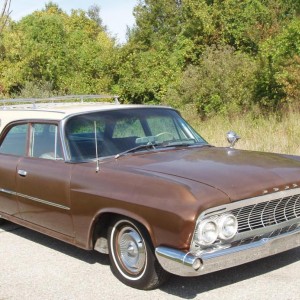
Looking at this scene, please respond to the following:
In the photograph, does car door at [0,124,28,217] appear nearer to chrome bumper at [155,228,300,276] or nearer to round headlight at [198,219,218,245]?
chrome bumper at [155,228,300,276]

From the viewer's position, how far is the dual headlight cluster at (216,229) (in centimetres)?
398

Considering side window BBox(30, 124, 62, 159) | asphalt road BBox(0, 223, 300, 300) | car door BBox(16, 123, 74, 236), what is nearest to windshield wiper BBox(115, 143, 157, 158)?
car door BBox(16, 123, 74, 236)

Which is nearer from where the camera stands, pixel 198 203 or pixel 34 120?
pixel 198 203

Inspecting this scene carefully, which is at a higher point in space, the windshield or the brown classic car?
the windshield

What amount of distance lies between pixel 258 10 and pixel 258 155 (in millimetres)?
25031

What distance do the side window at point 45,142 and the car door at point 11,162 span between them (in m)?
0.15

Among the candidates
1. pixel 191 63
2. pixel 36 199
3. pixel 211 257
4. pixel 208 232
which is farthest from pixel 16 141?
pixel 191 63

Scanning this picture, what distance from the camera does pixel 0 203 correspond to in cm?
606

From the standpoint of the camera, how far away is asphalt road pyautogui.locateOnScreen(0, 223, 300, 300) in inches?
169

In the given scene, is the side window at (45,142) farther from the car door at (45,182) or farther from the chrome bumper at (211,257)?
the chrome bumper at (211,257)

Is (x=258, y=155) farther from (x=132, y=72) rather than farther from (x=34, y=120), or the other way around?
(x=132, y=72)

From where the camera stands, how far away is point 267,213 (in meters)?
4.33

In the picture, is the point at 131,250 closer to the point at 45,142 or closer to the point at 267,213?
the point at 267,213

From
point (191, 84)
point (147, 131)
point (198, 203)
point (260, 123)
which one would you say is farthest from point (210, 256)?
point (191, 84)
